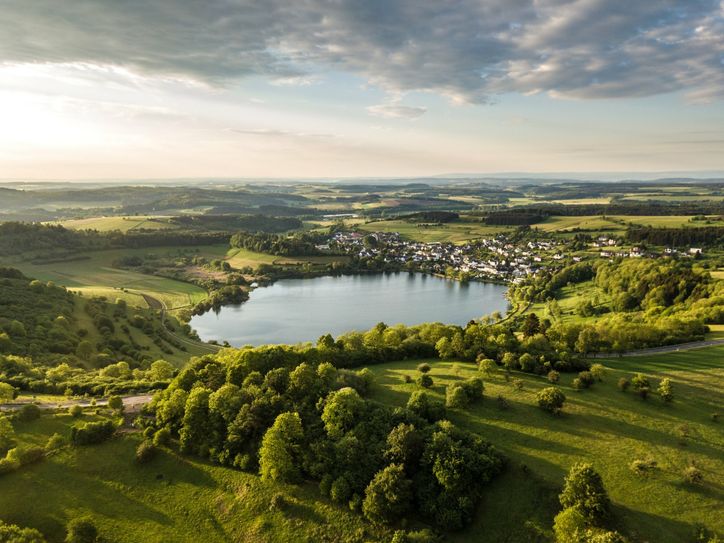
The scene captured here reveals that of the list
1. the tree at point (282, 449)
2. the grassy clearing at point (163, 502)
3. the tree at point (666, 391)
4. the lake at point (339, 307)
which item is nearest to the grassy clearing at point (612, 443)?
the tree at point (666, 391)

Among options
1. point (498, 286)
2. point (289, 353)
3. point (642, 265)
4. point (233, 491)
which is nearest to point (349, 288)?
point (498, 286)

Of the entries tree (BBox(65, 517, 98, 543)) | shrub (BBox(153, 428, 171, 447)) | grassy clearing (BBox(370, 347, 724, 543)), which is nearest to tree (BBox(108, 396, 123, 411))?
shrub (BBox(153, 428, 171, 447))

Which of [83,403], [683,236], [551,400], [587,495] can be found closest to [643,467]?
[587,495]

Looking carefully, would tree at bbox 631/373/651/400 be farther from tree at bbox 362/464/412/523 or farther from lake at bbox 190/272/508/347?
lake at bbox 190/272/508/347

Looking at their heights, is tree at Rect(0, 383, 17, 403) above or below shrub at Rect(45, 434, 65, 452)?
above

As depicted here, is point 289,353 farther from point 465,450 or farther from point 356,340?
point 465,450

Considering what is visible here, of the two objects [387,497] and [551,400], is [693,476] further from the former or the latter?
[387,497]

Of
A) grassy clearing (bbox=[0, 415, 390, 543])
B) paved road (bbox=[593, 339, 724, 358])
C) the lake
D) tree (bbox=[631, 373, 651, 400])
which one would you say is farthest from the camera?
the lake

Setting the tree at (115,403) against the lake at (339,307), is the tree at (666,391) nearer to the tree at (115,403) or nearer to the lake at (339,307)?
the tree at (115,403)
